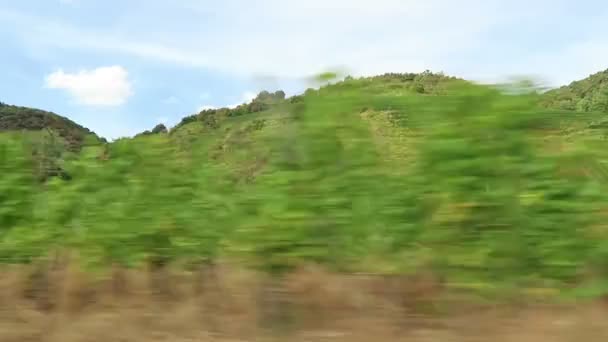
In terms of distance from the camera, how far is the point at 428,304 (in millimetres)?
3127

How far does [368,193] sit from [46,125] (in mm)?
3055

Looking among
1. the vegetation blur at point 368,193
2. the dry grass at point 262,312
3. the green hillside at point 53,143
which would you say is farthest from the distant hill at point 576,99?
the green hillside at point 53,143

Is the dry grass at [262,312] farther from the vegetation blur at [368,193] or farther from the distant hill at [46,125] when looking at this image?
the distant hill at [46,125]

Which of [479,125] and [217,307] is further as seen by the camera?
[217,307]

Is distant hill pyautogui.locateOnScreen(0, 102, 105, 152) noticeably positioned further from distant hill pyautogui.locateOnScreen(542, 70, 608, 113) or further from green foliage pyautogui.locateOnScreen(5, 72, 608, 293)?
distant hill pyautogui.locateOnScreen(542, 70, 608, 113)

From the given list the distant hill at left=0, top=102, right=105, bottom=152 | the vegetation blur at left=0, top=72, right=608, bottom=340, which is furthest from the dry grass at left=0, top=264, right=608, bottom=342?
the distant hill at left=0, top=102, right=105, bottom=152

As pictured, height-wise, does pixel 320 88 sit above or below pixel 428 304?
above

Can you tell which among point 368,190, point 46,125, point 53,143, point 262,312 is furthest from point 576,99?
point 46,125

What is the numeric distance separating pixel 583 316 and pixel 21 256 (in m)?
3.03

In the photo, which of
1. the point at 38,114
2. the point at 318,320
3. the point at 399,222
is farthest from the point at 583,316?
the point at 38,114

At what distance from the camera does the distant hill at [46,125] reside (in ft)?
15.2

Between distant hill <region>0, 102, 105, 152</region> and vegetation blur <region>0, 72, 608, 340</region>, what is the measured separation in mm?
448

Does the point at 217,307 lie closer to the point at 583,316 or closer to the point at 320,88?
the point at 320,88

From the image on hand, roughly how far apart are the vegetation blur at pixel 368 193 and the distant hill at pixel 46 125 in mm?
448
